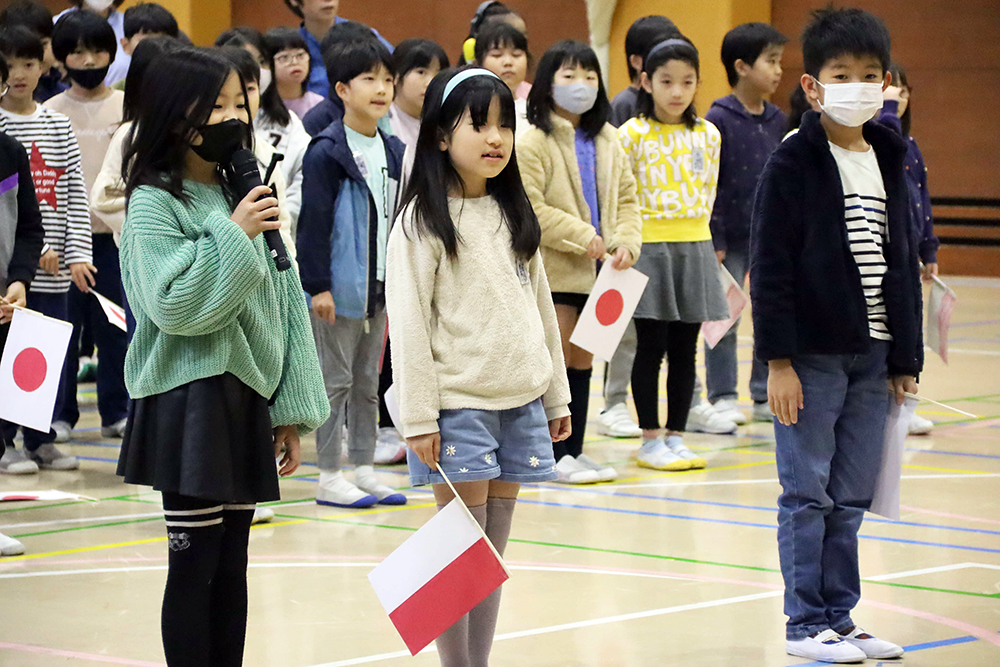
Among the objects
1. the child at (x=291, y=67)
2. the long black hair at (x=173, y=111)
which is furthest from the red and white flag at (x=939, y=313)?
the long black hair at (x=173, y=111)

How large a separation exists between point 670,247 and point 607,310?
64 cm

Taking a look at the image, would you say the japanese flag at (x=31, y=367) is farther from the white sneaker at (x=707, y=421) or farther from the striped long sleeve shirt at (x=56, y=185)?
the white sneaker at (x=707, y=421)

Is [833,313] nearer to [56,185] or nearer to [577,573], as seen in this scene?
[577,573]

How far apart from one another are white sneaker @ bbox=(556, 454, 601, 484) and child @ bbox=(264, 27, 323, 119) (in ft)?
7.54

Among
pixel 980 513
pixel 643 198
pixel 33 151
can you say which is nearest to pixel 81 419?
pixel 33 151

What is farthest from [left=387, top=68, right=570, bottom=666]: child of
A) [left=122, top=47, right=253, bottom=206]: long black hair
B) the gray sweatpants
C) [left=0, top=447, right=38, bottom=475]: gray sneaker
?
[left=0, top=447, right=38, bottom=475]: gray sneaker

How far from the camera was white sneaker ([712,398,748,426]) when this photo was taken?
6.87 metres

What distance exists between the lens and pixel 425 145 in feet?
10.5

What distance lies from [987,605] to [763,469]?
2.02 meters

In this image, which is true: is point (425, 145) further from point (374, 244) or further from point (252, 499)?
point (374, 244)

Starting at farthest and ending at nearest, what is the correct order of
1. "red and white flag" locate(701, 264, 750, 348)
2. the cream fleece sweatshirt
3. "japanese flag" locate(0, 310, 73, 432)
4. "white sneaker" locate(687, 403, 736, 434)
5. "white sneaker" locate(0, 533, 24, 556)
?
"white sneaker" locate(687, 403, 736, 434), "red and white flag" locate(701, 264, 750, 348), "japanese flag" locate(0, 310, 73, 432), "white sneaker" locate(0, 533, 24, 556), the cream fleece sweatshirt

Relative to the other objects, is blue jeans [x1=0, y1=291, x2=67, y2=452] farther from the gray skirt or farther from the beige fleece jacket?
the gray skirt

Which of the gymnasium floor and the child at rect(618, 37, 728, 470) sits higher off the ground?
the child at rect(618, 37, 728, 470)

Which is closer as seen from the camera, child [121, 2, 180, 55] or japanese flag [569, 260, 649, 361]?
japanese flag [569, 260, 649, 361]
